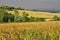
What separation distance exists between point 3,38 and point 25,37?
1.89ft

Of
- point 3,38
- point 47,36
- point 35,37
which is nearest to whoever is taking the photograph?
point 3,38

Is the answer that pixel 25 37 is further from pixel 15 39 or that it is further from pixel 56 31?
pixel 56 31

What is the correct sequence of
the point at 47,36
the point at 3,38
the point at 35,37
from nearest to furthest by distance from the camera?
the point at 3,38 → the point at 35,37 → the point at 47,36

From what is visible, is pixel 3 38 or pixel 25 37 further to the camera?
pixel 25 37

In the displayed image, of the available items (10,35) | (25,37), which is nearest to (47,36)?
(25,37)

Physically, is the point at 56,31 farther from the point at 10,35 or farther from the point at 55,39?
the point at 10,35

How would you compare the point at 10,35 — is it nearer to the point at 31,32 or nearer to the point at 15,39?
the point at 15,39

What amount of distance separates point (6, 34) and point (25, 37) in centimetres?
43

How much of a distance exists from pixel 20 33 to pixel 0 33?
45 cm

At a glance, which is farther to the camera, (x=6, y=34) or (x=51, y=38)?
(x=51, y=38)

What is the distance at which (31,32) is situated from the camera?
544cm

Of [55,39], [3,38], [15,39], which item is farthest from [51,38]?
[3,38]

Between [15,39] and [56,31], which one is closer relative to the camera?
[15,39]

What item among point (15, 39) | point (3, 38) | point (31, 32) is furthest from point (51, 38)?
point (3, 38)
